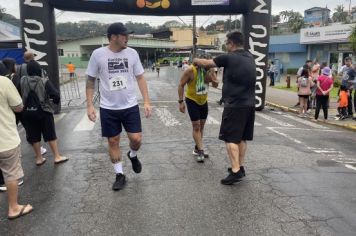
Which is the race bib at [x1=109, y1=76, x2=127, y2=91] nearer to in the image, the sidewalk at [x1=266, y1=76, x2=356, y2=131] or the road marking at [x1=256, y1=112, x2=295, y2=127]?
the road marking at [x1=256, y1=112, x2=295, y2=127]

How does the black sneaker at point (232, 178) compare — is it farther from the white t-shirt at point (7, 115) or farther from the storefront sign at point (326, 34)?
the storefront sign at point (326, 34)

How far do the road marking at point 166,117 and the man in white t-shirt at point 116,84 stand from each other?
5178 millimetres

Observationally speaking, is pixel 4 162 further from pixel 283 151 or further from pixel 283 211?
pixel 283 151

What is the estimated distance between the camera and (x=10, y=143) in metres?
4.14

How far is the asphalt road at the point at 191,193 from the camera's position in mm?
3965

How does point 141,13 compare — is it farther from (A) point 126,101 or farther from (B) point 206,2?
(A) point 126,101

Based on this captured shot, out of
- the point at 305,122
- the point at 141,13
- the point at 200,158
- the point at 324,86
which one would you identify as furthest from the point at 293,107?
the point at 200,158

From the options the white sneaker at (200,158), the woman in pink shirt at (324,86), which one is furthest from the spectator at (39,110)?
the woman in pink shirt at (324,86)

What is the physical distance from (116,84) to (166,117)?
676 cm

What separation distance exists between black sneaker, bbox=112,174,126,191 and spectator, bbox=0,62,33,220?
3.77 ft

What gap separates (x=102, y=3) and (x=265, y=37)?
5425 millimetres

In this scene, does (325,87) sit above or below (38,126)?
above

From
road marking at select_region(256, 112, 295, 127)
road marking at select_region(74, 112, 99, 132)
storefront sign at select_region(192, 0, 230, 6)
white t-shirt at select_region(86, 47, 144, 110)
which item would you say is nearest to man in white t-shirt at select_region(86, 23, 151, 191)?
white t-shirt at select_region(86, 47, 144, 110)

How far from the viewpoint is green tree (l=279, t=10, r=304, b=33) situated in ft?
220
